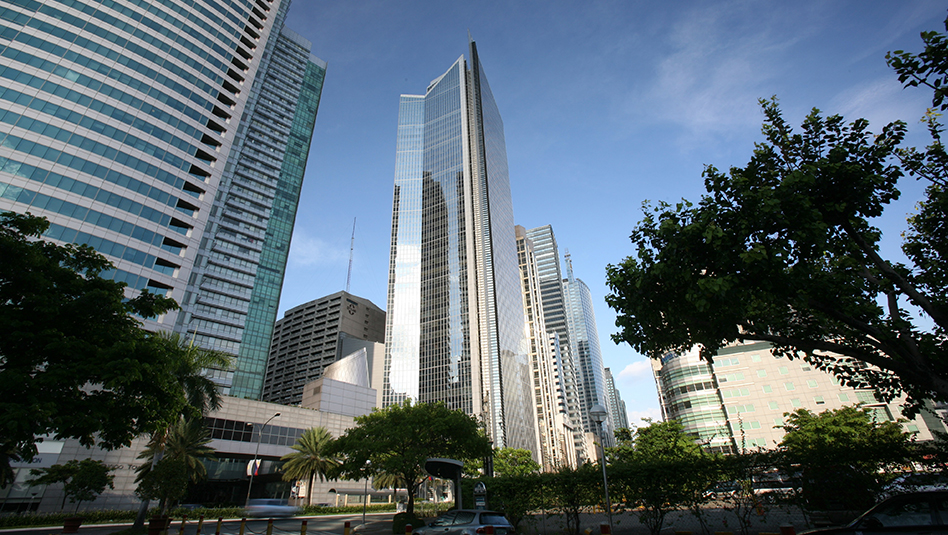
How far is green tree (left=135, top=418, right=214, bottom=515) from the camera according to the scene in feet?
73.5

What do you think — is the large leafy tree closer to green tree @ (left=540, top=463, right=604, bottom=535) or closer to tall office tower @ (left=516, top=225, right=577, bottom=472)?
green tree @ (left=540, top=463, right=604, bottom=535)

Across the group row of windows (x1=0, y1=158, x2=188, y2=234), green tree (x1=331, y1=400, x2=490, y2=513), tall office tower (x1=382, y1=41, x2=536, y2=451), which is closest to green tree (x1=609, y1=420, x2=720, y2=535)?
green tree (x1=331, y1=400, x2=490, y2=513)

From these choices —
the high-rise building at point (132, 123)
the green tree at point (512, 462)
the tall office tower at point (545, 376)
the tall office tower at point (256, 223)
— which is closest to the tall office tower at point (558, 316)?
the tall office tower at point (545, 376)

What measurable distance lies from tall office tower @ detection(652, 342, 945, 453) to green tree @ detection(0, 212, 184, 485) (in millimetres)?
68198

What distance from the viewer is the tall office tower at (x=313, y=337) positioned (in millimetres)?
128125

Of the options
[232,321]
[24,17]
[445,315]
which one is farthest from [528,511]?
[445,315]

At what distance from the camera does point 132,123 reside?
50219 millimetres

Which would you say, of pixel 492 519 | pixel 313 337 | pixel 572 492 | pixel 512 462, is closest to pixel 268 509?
pixel 492 519

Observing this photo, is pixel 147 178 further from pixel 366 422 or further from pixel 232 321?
pixel 366 422

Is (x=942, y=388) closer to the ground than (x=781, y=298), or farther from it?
closer to the ground

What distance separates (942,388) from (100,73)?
72.0 m

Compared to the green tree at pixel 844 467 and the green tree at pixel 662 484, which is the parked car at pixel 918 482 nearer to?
the green tree at pixel 844 467

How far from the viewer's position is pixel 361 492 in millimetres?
63844

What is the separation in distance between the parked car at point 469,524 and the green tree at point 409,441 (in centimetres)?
1151
